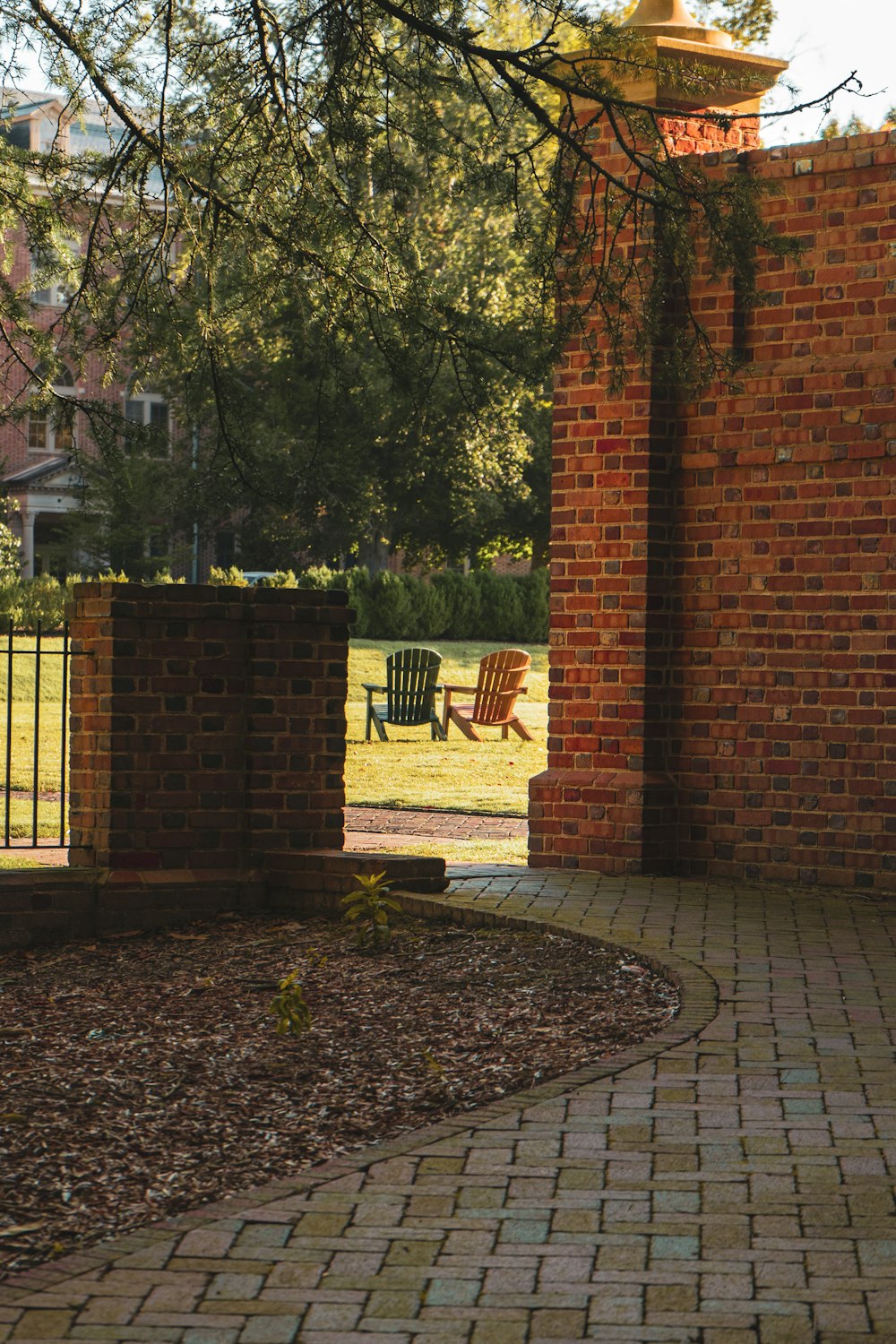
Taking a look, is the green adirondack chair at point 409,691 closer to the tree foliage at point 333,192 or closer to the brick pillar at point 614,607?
the tree foliage at point 333,192

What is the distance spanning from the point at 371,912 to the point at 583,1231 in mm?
3129

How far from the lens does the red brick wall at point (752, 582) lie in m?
7.94

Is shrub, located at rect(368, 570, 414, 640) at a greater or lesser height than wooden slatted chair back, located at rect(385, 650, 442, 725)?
greater

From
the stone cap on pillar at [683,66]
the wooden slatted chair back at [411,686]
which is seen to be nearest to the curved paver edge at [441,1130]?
the stone cap on pillar at [683,66]

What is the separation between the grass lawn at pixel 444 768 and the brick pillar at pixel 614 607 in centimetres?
116

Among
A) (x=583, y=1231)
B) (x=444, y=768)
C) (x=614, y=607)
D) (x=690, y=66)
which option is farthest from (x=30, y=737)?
(x=583, y=1231)

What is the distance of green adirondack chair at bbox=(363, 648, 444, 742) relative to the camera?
18047 millimetres

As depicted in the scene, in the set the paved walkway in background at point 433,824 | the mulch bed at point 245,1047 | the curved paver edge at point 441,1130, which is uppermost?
the curved paver edge at point 441,1130

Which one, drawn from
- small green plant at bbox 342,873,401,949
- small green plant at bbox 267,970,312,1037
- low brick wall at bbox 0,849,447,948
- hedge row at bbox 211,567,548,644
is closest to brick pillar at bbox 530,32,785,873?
low brick wall at bbox 0,849,447,948

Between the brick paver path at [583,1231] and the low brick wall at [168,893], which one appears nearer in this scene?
the brick paver path at [583,1231]

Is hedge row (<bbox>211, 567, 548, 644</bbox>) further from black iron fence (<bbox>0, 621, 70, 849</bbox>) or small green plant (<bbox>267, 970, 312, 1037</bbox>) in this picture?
small green plant (<bbox>267, 970, 312, 1037</bbox>)

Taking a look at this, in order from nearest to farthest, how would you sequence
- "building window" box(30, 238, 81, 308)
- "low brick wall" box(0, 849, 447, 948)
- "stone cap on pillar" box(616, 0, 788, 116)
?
"low brick wall" box(0, 849, 447, 948), "stone cap on pillar" box(616, 0, 788, 116), "building window" box(30, 238, 81, 308)

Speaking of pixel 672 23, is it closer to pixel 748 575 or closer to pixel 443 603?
pixel 748 575

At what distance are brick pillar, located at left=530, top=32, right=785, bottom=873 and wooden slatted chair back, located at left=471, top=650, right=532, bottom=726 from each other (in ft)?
31.1
